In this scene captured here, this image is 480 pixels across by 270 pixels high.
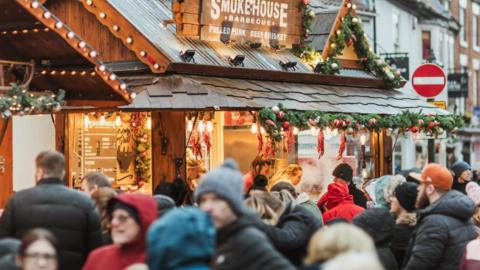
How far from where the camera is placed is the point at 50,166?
865 cm

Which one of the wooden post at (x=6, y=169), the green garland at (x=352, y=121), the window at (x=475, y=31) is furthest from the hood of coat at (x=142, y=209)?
the window at (x=475, y=31)

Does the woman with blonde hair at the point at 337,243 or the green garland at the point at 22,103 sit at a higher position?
the green garland at the point at 22,103

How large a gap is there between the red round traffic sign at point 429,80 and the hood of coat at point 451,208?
410 inches

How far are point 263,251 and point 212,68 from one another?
11.1 meters

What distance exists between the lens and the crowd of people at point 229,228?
617cm

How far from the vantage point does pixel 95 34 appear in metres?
17.1

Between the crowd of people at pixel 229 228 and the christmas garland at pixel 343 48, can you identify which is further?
the christmas garland at pixel 343 48

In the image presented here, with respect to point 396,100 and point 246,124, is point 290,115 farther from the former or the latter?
point 396,100

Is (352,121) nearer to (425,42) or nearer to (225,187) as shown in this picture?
(225,187)

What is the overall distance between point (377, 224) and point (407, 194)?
487 mm

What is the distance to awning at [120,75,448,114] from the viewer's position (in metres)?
Result: 15.7

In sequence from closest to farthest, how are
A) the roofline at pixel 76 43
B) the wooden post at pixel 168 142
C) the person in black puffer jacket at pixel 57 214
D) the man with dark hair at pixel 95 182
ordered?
the person in black puffer jacket at pixel 57 214 < the man with dark hair at pixel 95 182 < the roofline at pixel 76 43 < the wooden post at pixel 168 142

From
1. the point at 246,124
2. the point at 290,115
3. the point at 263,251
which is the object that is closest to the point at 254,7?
the point at 246,124

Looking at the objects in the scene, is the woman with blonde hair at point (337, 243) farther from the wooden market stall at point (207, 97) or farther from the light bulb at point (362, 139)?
the light bulb at point (362, 139)
